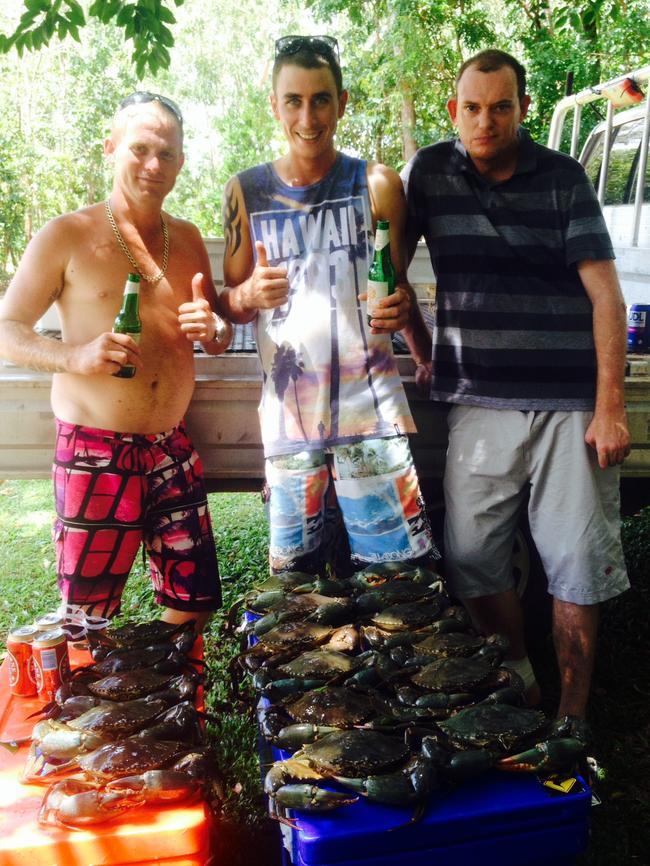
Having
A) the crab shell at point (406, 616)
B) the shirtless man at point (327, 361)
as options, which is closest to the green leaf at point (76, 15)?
the shirtless man at point (327, 361)

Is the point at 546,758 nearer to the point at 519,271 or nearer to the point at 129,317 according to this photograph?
the point at 519,271

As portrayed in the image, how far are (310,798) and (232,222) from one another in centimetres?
187

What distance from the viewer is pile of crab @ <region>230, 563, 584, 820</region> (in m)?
1.61

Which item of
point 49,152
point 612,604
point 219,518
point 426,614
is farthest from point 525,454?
point 49,152

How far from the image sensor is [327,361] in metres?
2.53

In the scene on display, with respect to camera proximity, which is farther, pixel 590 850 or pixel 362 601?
pixel 590 850

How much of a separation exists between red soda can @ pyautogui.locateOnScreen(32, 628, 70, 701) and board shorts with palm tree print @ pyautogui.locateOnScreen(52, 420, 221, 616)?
45 centimetres

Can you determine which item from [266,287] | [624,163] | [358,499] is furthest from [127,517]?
[624,163]

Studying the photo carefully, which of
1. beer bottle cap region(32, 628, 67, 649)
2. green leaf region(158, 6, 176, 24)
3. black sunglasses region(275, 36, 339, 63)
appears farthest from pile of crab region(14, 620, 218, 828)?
green leaf region(158, 6, 176, 24)

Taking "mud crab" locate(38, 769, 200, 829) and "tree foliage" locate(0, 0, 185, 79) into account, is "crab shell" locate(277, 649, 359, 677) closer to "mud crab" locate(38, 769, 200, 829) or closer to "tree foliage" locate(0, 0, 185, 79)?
"mud crab" locate(38, 769, 200, 829)

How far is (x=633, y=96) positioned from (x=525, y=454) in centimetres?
280

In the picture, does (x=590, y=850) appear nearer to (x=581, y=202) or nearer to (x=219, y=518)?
(x=581, y=202)

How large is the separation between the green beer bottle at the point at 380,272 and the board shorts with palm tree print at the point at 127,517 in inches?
34.5

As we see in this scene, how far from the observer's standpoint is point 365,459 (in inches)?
99.7
